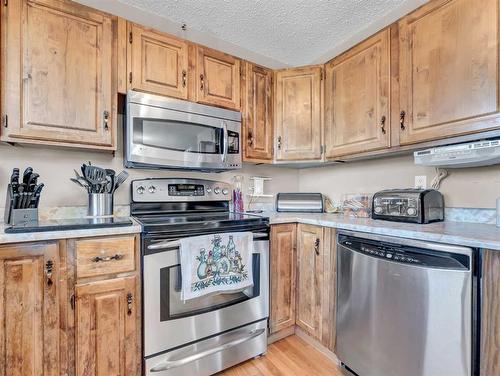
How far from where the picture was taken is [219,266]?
5.04 ft

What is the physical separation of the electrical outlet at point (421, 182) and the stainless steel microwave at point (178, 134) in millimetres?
1292

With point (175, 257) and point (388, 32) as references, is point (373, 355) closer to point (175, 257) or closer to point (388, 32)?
point (175, 257)

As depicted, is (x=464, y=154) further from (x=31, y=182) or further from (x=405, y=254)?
(x=31, y=182)

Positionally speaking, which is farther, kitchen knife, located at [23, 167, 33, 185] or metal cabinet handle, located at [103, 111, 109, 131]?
metal cabinet handle, located at [103, 111, 109, 131]

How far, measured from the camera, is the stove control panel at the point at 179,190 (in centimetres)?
187

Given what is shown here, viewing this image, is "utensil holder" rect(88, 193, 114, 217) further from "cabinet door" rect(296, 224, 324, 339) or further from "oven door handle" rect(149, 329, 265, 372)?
"cabinet door" rect(296, 224, 324, 339)

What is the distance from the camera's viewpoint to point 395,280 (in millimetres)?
1256

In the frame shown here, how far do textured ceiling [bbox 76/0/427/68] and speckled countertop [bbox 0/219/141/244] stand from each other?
5.30 ft

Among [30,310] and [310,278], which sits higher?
[30,310]

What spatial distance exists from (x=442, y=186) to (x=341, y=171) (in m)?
0.82

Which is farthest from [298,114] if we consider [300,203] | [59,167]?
[59,167]

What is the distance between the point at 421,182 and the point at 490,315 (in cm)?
98

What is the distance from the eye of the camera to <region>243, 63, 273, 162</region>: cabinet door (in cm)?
212

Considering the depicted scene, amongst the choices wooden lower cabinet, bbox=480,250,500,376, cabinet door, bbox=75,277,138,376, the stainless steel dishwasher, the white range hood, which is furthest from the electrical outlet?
cabinet door, bbox=75,277,138,376
